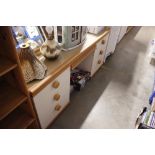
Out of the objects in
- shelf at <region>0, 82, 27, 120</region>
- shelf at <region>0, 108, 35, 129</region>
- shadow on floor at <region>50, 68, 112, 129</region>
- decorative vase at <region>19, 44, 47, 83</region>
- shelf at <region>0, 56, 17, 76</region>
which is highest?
shelf at <region>0, 56, 17, 76</region>

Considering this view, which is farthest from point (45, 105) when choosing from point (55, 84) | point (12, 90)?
point (12, 90)

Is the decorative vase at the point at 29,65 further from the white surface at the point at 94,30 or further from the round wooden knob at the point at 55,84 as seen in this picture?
the white surface at the point at 94,30

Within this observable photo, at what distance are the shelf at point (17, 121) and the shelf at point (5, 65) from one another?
1.76ft

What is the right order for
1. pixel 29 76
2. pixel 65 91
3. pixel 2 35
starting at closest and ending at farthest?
pixel 2 35 < pixel 29 76 < pixel 65 91

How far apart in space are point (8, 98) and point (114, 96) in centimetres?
139

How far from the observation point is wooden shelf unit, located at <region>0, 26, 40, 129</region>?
0.83m

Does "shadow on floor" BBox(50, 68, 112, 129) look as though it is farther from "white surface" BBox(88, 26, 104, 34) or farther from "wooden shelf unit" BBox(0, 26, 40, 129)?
"white surface" BBox(88, 26, 104, 34)

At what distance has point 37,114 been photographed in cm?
130

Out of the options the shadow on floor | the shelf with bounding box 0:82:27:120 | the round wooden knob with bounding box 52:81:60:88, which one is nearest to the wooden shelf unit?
the shelf with bounding box 0:82:27:120

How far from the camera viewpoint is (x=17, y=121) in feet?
3.98

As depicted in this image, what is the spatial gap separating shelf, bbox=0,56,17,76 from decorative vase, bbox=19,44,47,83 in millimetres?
184
